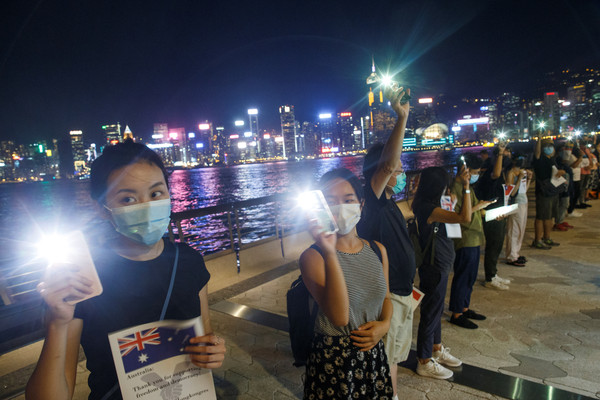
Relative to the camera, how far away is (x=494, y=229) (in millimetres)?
4844

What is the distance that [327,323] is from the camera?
70.4 inches

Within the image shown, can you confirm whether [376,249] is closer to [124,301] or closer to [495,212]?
[124,301]

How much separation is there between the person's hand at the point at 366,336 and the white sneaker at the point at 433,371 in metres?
1.59

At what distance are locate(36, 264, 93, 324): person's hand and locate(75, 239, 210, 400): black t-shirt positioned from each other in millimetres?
155

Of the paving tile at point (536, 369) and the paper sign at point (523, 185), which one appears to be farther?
the paper sign at point (523, 185)

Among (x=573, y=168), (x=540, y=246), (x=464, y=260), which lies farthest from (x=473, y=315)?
(x=573, y=168)

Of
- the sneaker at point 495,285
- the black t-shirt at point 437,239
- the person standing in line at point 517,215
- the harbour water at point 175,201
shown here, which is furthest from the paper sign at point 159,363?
the person standing in line at point 517,215

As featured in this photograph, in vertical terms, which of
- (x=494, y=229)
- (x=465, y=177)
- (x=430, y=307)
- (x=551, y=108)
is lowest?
(x=430, y=307)

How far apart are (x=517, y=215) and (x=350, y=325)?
5.21 m

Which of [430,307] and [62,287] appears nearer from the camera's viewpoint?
[62,287]

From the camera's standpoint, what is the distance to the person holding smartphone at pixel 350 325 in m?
1.75

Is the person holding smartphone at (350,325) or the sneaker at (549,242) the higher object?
the person holding smartphone at (350,325)

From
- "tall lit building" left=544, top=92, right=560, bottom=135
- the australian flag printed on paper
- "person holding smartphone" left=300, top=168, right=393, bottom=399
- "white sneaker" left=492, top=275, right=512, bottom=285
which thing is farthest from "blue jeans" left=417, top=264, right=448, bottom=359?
"tall lit building" left=544, top=92, right=560, bottom=135

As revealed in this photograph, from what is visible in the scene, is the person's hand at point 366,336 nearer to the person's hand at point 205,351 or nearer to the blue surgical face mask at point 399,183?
the person's hand at point 205,351
